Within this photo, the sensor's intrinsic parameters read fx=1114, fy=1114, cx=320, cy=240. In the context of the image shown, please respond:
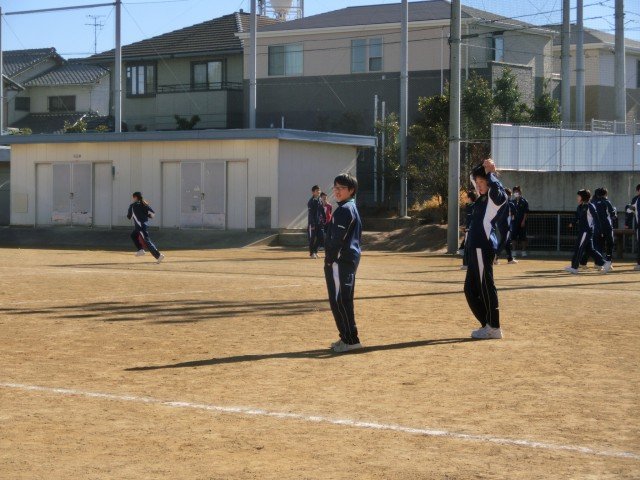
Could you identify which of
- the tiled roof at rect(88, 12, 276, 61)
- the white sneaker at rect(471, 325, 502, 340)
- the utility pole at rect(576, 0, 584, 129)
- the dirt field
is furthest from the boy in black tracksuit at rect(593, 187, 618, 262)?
the tiled roof at rect(88, 12, 276, 61)

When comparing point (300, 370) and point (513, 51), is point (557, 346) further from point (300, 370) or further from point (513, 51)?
point (513, 51)

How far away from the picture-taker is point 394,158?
1815 inches

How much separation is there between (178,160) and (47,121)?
36.0m

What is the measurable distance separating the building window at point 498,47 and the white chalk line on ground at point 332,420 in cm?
4224

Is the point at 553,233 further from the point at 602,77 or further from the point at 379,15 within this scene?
the point at 602,77

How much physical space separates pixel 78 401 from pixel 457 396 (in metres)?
2.98

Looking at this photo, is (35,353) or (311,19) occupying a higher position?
(311,19)

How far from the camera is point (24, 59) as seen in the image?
252ft

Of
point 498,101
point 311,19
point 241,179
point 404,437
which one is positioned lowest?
point 404,437

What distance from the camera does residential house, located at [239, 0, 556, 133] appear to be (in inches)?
1930

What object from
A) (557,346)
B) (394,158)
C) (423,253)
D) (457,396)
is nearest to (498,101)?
(394,158)

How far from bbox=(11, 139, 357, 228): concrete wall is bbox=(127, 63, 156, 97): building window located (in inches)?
659

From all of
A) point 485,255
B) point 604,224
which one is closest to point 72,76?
point 604,224

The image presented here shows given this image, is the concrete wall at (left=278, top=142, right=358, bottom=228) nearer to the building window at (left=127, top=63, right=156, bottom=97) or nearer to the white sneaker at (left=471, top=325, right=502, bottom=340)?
the building window at (left=127, top=63, right=156, bottom=97)
